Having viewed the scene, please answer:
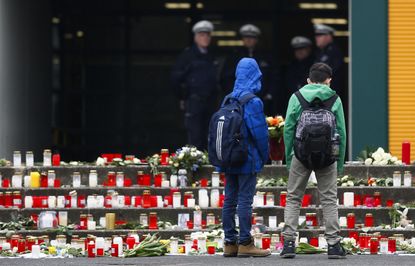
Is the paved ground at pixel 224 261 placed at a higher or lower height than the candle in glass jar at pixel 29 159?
lower

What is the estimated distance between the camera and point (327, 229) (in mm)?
13570

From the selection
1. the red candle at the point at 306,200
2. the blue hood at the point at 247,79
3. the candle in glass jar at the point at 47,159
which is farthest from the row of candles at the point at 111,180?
the blue hood at the point at 247,79

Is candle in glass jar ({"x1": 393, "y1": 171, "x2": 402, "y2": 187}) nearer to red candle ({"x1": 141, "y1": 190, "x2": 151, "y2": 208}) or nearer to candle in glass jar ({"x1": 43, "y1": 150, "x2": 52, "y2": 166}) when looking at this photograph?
red candle ({"x1": 141, "y1": 190, "x2": 151, "y2": 208})

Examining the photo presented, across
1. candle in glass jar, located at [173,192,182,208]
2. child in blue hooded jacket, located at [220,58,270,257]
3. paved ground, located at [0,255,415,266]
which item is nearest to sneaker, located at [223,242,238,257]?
child in blue hooded jacket, located at [220,58,270,257]

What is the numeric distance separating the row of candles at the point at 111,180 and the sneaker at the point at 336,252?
2.74 metres

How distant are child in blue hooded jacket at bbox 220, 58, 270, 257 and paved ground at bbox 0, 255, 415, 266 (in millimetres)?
206

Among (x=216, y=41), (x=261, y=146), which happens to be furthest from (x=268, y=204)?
(x=216, y=41)

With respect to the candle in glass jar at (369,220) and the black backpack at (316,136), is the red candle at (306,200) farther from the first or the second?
the black backpack at (316,136)

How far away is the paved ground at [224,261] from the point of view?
43.7 feet

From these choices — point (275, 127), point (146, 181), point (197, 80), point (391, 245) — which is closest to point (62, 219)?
point (146, 181)

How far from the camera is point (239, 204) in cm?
1379

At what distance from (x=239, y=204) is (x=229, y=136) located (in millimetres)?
705

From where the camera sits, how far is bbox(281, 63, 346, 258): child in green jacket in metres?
13.6

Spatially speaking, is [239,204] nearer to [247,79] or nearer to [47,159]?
[247,79]
